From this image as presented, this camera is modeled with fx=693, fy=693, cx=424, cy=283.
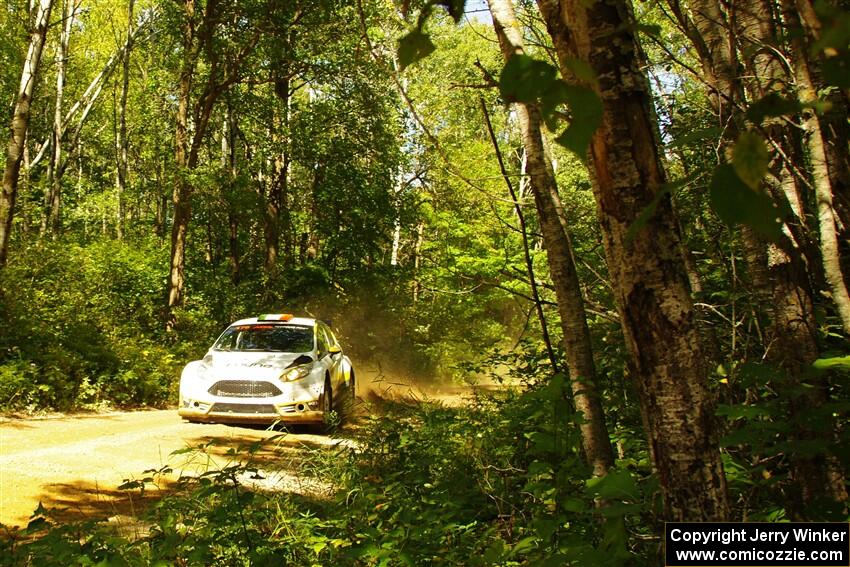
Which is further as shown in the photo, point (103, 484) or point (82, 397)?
point (82, 397)

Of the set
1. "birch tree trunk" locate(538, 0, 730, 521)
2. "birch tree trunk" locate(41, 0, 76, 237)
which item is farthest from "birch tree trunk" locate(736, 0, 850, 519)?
"birch tree trunk" locate(41, 0, 76, 237)

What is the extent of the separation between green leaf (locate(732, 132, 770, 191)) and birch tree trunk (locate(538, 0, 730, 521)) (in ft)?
2.90

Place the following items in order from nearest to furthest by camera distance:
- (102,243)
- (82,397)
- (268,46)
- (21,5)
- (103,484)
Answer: (103,484), (82,397), (268,46), (102,243), (21,5)

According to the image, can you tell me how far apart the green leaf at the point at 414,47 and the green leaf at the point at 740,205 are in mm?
532

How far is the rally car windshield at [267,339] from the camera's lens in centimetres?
1088

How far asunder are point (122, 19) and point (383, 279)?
20.0m

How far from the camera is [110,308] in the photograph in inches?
673

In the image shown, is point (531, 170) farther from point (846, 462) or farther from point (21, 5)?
point (21, 5)

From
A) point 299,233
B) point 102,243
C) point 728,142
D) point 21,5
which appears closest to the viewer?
point 728,142

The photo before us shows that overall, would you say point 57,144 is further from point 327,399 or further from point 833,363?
point 833,363

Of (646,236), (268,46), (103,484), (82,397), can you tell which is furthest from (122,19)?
(646,236)

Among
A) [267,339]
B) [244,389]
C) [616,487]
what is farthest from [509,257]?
[616,487]

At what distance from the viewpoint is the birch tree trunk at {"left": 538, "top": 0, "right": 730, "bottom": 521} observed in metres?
1.85

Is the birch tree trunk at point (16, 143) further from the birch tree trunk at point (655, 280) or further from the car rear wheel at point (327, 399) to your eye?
the birch tree trunk at point (655, 280)
